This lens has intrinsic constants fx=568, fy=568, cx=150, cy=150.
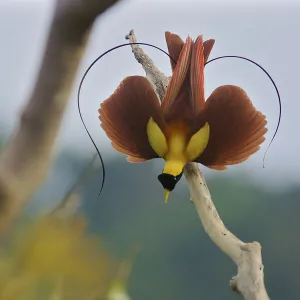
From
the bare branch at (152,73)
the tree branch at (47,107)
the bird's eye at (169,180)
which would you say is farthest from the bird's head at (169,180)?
the tree branch at (47,107)

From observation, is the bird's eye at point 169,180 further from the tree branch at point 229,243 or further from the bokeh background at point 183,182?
the bokeh background at point 183,182

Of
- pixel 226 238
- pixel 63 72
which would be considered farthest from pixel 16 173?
pixel 226 238

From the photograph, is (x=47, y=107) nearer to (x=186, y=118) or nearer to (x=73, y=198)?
(x=186, y=118)

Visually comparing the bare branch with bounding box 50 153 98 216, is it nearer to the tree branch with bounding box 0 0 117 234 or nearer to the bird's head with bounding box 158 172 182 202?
the bird's head with bounding box 158 172 182 202

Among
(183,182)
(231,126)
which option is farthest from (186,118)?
(183,182)

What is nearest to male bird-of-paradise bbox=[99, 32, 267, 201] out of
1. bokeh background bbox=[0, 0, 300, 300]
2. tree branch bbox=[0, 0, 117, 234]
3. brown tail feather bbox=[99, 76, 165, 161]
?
brown tail feather bbox=[99, 76, 165, 161]

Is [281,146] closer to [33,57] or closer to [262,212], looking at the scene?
[262,212]
